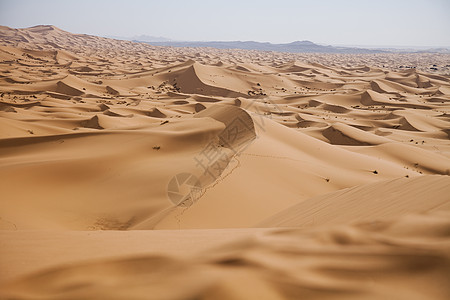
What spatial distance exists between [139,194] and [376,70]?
51915mm

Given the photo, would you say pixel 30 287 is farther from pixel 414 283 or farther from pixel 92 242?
pixel 414 283

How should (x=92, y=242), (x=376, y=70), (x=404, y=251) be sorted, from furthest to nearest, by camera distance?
(x=376, y=70), (x=92, y=242), (x=404, y=251)

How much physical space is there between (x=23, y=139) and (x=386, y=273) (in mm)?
10450

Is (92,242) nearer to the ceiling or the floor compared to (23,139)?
nearer to the ceiling

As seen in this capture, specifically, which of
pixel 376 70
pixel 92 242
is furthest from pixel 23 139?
pixel 376 70

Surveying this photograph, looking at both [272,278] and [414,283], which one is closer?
[414,283]

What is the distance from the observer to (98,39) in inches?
4707

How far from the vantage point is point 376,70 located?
49062mm

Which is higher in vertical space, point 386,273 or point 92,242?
point 386,273

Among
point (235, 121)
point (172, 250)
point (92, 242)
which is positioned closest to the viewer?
point (172, 250)

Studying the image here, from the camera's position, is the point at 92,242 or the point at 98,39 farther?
the point at 98,39

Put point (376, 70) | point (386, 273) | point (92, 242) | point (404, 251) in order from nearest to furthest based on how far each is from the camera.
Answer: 1. point (386, 273)
2. point (404, 251)
3. point (92, 242)
4. point (376, 70)

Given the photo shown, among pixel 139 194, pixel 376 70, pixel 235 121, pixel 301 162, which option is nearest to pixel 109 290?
pixel 139 194

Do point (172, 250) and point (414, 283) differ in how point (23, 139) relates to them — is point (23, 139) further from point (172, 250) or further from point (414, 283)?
point (414, 283)
